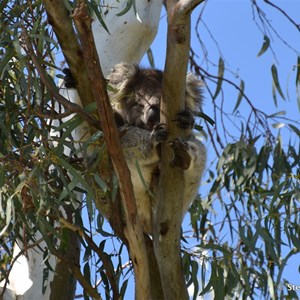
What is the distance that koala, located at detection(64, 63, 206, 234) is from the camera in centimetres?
272

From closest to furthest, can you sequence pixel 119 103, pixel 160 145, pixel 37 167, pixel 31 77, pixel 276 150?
pixel 37 167, pixel 31 77, pixel 160 145, pixel 119 103, pixel 276 150

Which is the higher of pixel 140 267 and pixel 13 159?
pixel 13 159

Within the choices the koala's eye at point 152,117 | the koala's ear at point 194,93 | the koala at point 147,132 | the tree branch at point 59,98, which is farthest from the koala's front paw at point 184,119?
the koala's ear at point 194,93

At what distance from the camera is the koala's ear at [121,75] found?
A: 11.6 feet

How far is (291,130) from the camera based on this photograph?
3.55m

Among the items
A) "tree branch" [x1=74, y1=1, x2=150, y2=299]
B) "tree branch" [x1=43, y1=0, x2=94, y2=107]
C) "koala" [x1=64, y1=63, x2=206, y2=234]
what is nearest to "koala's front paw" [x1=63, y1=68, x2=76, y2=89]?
"koala" [x1=64, y1=63, x2=206, y2=234]

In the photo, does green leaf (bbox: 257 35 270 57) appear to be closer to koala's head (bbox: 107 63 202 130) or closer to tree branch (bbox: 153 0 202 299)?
koala's head (bbox: 107 63 202 130)

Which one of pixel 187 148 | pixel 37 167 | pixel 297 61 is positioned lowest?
pixel 37 167

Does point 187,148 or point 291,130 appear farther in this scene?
point 291,130

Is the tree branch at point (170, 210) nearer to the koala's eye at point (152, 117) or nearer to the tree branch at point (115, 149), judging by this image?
the tree branch at point (115, 149)

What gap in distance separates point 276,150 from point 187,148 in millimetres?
1056

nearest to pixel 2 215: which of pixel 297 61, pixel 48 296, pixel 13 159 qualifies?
pixel 13 159

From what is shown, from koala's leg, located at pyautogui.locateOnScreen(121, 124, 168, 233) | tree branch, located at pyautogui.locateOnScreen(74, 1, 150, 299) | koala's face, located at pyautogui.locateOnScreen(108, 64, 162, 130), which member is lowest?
tree branch, located at pyautogui.locateOnScreen(74, 1, 150, 299)

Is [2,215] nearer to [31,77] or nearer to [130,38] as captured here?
[31,77]
